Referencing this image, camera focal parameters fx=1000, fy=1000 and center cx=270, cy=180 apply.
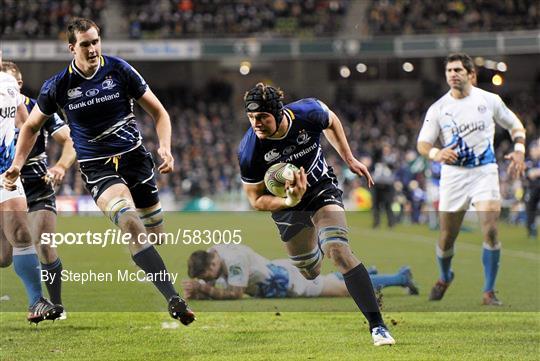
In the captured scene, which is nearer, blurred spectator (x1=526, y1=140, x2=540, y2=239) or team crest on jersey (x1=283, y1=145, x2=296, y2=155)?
team crest on jersey (x1=283, y1=145, x2=296, y2=155)

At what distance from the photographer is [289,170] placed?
7188 mm

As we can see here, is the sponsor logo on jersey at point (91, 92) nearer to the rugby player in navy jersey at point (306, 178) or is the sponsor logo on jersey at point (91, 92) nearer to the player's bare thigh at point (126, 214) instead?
the player's bare thigh at point (126, 214)

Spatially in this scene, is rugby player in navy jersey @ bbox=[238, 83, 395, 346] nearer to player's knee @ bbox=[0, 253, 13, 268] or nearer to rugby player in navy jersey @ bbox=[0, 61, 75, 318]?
rugby player in navy jersey @ bbox=[0, 61, 75, 318]

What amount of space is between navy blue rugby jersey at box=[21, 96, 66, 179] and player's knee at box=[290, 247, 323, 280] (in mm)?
2568

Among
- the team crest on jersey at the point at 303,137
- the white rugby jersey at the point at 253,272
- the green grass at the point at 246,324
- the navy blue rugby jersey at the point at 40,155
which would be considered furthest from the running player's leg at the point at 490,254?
the navy blue rugby jersey at the point at 40,155

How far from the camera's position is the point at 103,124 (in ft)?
26.0

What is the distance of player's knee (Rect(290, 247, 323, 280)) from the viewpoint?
314 inches

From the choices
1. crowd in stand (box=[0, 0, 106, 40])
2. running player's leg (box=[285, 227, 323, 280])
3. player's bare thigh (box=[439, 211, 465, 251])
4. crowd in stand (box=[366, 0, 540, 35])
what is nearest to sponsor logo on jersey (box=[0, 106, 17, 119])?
running player's leg (box=[285, 227, 323, 280])

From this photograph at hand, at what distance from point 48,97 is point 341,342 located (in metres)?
2.95

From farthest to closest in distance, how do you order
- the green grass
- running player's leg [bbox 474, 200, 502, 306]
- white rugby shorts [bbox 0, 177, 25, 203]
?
running player's leg [bbox 474, 200, 502, 306]
white rugby shorts [bbox 0, 177, 25, 203]
the green grass

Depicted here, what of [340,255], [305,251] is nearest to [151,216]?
[305,251]

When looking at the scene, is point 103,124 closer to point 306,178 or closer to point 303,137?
point 303,137

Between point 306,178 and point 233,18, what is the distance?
3481 cm

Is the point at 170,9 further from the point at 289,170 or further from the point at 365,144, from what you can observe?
the point at 289,170
